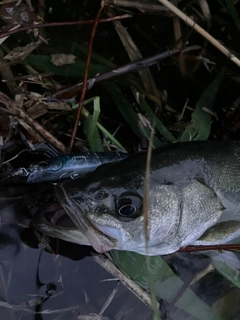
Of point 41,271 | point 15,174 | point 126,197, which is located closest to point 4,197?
point 15,174

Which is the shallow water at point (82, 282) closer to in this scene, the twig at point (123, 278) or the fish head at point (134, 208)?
the twig at point (123, 278)

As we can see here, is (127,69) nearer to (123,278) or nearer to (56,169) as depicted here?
(56,169)

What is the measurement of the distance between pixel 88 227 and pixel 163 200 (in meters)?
0.29

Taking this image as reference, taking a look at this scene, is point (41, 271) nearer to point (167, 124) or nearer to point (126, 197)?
point (126, 197)

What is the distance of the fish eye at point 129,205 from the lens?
1.92 metres

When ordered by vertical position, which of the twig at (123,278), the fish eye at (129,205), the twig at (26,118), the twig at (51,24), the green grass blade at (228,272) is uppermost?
the twig at (51,24)

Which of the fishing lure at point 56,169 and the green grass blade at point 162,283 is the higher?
the fishing lure at point 56,169

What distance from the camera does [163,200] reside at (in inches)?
77.7

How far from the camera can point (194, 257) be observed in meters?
2.27

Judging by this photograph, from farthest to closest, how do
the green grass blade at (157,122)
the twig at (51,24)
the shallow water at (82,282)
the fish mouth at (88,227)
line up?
the green grass blade at (157,122) → the twig at (51,24) → the shallow water at (82,282) → the fish mouth at (88,227)

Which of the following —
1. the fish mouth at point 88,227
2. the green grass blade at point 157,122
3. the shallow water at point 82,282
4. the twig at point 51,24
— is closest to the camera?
the fish mouth at point 88,227

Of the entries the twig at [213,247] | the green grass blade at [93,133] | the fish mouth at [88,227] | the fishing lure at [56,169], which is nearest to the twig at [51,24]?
the green grass blade at [93,133]

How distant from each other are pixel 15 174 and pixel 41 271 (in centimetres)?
43

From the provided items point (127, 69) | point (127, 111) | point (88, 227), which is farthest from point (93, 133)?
point (88, 227)
